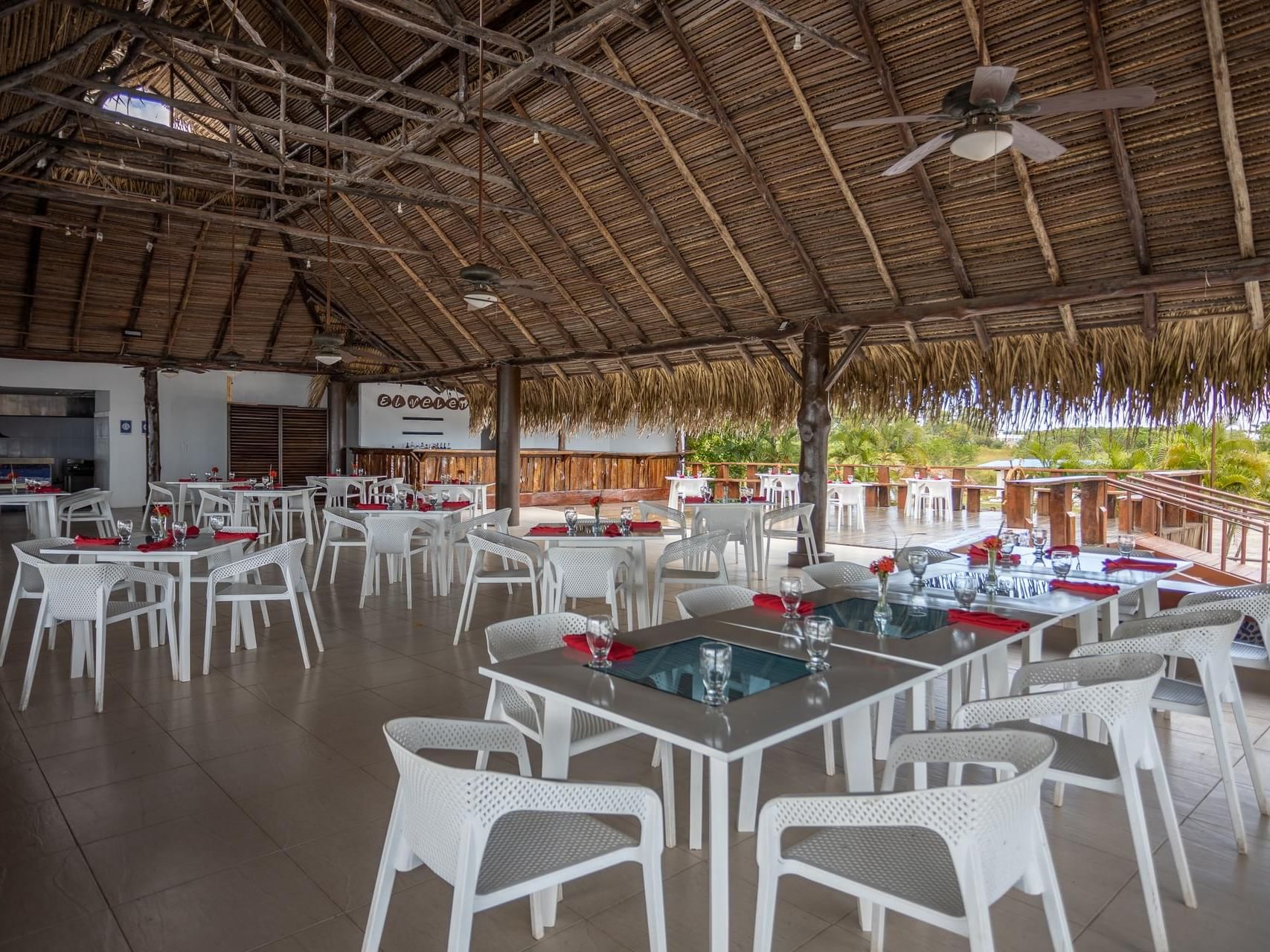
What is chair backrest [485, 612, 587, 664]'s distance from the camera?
2.52m

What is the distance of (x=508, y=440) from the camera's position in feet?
38.2

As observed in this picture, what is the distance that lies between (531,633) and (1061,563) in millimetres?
2730

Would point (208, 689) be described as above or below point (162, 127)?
below

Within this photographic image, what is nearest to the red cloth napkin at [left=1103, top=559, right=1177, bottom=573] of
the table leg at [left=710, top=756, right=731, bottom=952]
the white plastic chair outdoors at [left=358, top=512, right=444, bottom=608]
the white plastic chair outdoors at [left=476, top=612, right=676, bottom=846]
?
the white plastic chair outdoors at [left=476, top=612, right=676, bottom=846]

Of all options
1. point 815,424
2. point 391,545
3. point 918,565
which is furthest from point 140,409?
point 918,565

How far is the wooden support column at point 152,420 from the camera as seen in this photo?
13.6m

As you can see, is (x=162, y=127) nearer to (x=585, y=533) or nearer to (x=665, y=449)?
(x=585, y=533)

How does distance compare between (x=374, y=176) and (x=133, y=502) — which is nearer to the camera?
(x=374, y=176)

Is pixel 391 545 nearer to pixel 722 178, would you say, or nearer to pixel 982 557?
pixel 982 557

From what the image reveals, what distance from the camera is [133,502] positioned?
46.0 ft

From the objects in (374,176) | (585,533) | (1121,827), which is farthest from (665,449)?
(1121,827)

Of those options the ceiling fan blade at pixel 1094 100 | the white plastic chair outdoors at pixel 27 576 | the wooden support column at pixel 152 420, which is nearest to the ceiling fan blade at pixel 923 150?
the ceiling fan blade at pixel 1094 100

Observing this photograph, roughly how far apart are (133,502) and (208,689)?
12.1 m

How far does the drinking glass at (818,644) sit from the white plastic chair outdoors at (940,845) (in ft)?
1.16
